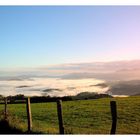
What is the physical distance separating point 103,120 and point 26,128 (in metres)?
9.46
